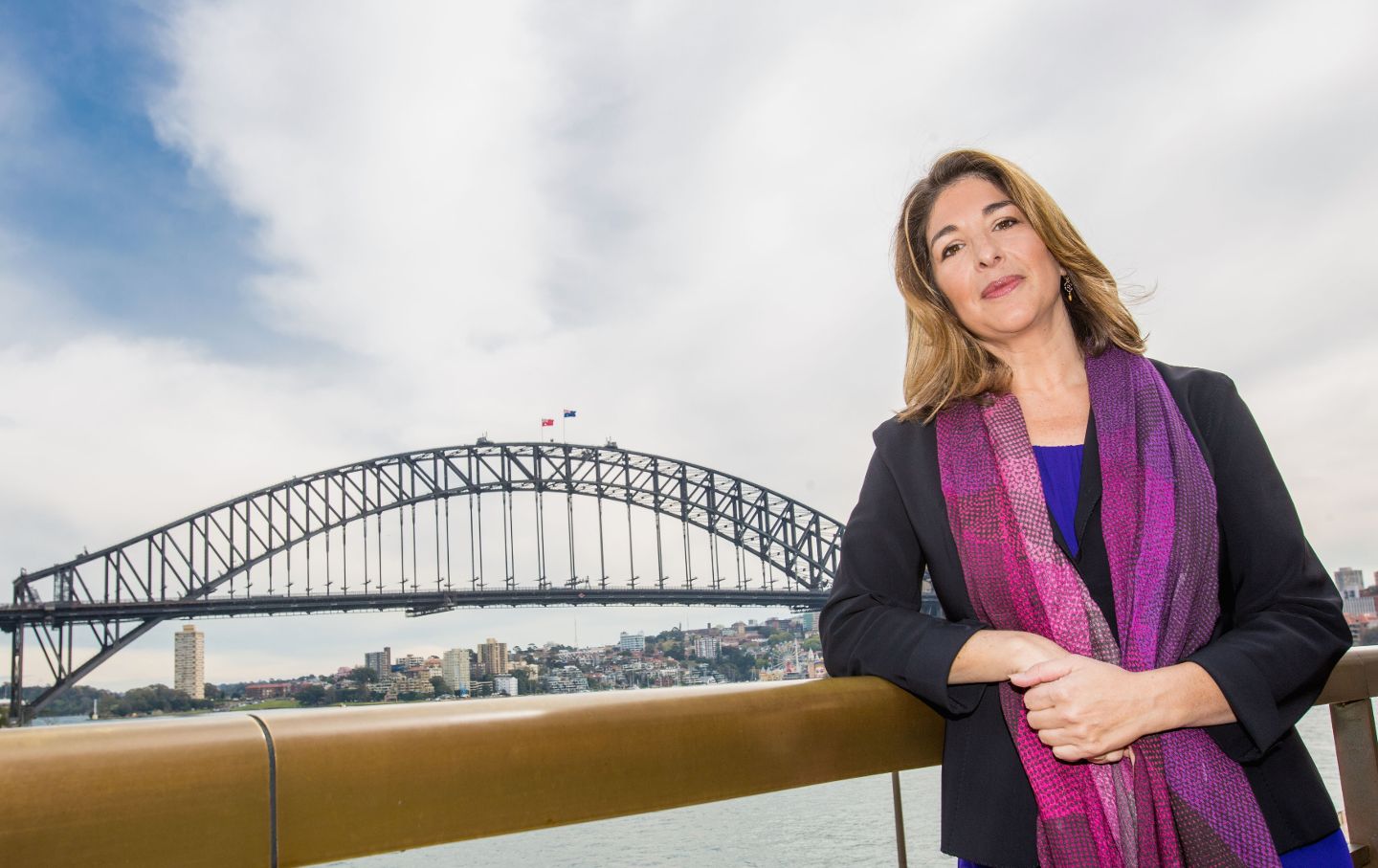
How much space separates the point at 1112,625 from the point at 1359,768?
110 cm

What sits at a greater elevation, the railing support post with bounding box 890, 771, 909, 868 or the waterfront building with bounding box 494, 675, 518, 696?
the railing support post with bounding box 890, 771, 909, 868

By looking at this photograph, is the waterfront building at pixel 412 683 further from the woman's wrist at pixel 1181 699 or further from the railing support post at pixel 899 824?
the woman's wrist at pixel 1181 699

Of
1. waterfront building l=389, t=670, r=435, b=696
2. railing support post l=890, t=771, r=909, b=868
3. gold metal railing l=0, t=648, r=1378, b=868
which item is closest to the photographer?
gold metal railing l=0, t=648, r=1378, b=868

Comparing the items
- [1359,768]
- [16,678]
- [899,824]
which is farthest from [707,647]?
[899,824]

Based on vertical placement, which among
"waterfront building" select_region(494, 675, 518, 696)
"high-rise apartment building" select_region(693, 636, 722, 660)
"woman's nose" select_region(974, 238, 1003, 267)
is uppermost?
"woman's nose" select_region(974, 238, 1003, 267)

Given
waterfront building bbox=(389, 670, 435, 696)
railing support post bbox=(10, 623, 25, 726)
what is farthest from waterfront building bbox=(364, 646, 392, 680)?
railing support post bbox=(10, 623, 25, 726)

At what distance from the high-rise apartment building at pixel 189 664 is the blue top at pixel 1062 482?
4210 cm

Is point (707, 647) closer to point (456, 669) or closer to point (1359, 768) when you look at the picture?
point (456, 669)

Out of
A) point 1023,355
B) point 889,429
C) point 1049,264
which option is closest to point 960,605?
point 889,429

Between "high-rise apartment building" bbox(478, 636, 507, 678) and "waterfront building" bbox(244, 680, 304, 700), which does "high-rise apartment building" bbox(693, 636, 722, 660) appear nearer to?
"high-rise apartment building" bbox(478, 636, 507, 678)

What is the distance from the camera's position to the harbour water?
1.03 metres

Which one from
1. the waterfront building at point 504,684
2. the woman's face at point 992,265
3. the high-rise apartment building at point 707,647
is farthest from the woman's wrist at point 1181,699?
the high-rise apartment building at point 707,647

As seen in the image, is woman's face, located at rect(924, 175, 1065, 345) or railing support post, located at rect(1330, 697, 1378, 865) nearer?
woman's face, located at rect(924, 175, 1065, 345)

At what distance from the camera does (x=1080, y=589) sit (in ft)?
4.39
